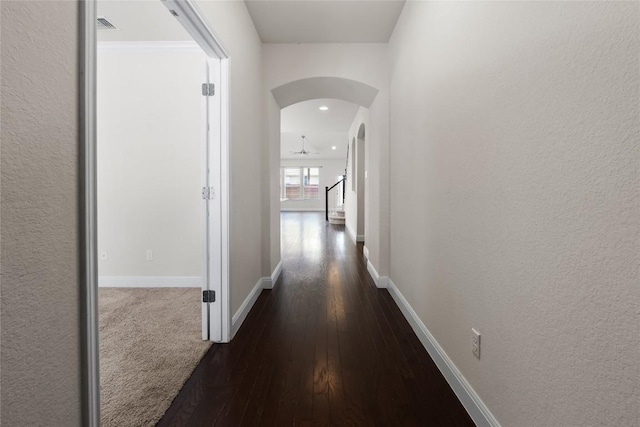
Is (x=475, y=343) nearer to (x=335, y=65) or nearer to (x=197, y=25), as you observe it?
(x=197, y=25)

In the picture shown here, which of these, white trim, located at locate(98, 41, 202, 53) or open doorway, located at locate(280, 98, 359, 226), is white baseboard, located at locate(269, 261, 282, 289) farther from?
open doorway, located at locate(280, 98, 359, 226)

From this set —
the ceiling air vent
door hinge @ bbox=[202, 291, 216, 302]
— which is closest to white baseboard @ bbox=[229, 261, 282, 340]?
door hinge @ bbox=[202, 291, 216, 302]

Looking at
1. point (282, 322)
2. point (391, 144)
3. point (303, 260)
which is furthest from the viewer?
point (303, 260)

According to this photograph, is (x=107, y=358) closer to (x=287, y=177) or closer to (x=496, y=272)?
(x=496, y=272)

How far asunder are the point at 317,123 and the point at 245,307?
18.0 ft

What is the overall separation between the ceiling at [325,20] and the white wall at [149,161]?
838 mm

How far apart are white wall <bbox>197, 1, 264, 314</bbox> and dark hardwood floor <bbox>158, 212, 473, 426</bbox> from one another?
407 millimetres

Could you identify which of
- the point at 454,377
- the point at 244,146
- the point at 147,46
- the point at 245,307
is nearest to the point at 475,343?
the point at 454,377

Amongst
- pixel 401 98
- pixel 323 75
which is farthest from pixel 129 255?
pixel 401 98

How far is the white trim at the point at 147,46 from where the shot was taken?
3053mm

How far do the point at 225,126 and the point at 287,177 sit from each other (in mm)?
12232

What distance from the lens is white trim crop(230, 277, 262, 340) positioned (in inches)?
86.1

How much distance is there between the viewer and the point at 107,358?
185 centimetres

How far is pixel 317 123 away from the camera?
23.4ft
